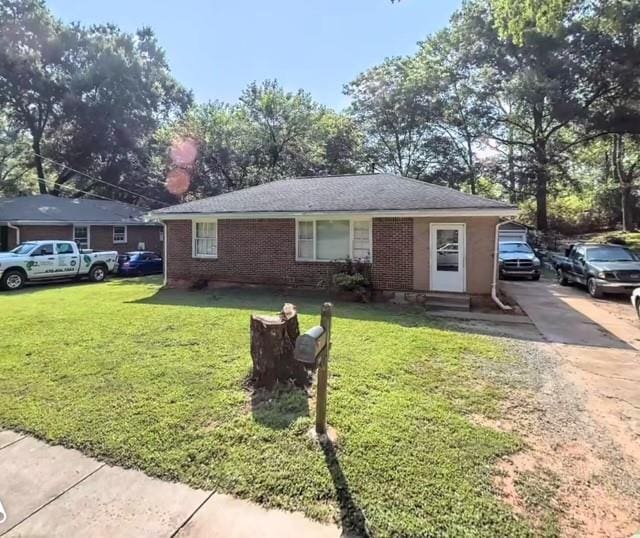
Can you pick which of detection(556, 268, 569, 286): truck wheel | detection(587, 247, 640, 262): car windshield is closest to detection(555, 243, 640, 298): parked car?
detection(587, 247, 640, 262): car windshield

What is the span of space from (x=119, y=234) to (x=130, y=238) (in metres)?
0.65

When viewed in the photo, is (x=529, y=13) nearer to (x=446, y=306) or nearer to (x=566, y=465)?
(x=446, y=306)

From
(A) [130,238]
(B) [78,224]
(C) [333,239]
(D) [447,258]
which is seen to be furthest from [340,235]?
(A) [130,238]

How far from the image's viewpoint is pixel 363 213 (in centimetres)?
1127

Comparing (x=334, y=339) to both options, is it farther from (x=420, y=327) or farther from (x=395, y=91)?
(x=395, y=91)

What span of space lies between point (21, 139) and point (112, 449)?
38111mm

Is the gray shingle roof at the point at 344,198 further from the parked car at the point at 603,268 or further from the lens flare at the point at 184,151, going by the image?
the lens flare at the point at 184,151

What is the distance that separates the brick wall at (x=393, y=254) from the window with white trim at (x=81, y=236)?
17210mm

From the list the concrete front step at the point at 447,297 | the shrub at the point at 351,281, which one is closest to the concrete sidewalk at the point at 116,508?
the shrub at the point at 351,281

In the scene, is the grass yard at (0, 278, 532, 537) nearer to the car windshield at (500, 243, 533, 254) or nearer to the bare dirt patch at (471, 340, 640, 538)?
the bare dirt patch at (471, 340, 640, 538)

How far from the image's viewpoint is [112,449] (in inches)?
139

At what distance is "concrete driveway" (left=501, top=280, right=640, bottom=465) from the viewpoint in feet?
14.2

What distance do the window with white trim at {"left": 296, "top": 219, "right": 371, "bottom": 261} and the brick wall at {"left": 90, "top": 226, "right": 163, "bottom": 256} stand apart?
1486cm

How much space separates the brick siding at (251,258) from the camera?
41.0 feet
